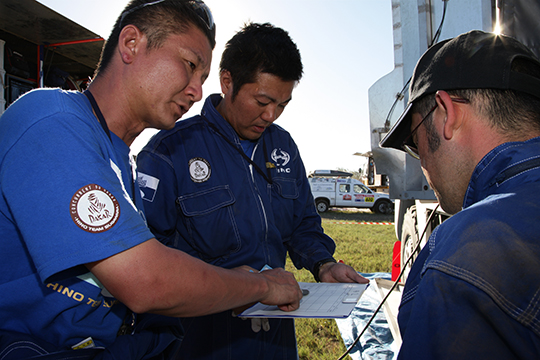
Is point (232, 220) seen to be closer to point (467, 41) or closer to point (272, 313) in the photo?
point (272, 313)

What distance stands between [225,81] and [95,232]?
150 centimetres

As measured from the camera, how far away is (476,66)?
1.04 m

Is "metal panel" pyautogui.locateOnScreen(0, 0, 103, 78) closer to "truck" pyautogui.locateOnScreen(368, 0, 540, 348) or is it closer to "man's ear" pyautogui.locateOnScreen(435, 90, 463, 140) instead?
"truck" pyautogui.locateOnScreen(368, 0, 540, 348)

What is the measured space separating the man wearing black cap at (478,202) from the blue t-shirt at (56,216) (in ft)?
2.28

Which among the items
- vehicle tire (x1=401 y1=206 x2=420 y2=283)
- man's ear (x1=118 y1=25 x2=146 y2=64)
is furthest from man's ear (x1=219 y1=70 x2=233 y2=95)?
vehicle tire (x1=401 y1=206 x2=420 y2=283)

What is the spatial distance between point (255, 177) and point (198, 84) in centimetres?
70

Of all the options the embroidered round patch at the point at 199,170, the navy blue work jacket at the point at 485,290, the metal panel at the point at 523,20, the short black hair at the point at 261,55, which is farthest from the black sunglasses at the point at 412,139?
the metal panel at the point at 523,20

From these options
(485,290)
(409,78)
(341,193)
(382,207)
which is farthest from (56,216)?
(382,207)

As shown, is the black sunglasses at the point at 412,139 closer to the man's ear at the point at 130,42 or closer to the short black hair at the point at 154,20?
the short black hair at the point at 154,20

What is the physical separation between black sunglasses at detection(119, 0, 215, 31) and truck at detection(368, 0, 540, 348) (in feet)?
6.47

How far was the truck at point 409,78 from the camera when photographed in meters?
2.57

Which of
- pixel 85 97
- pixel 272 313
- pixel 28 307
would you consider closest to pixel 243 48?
pixel 85 97

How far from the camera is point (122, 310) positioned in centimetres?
108

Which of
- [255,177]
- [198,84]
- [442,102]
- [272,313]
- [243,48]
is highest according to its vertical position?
[243,48]
